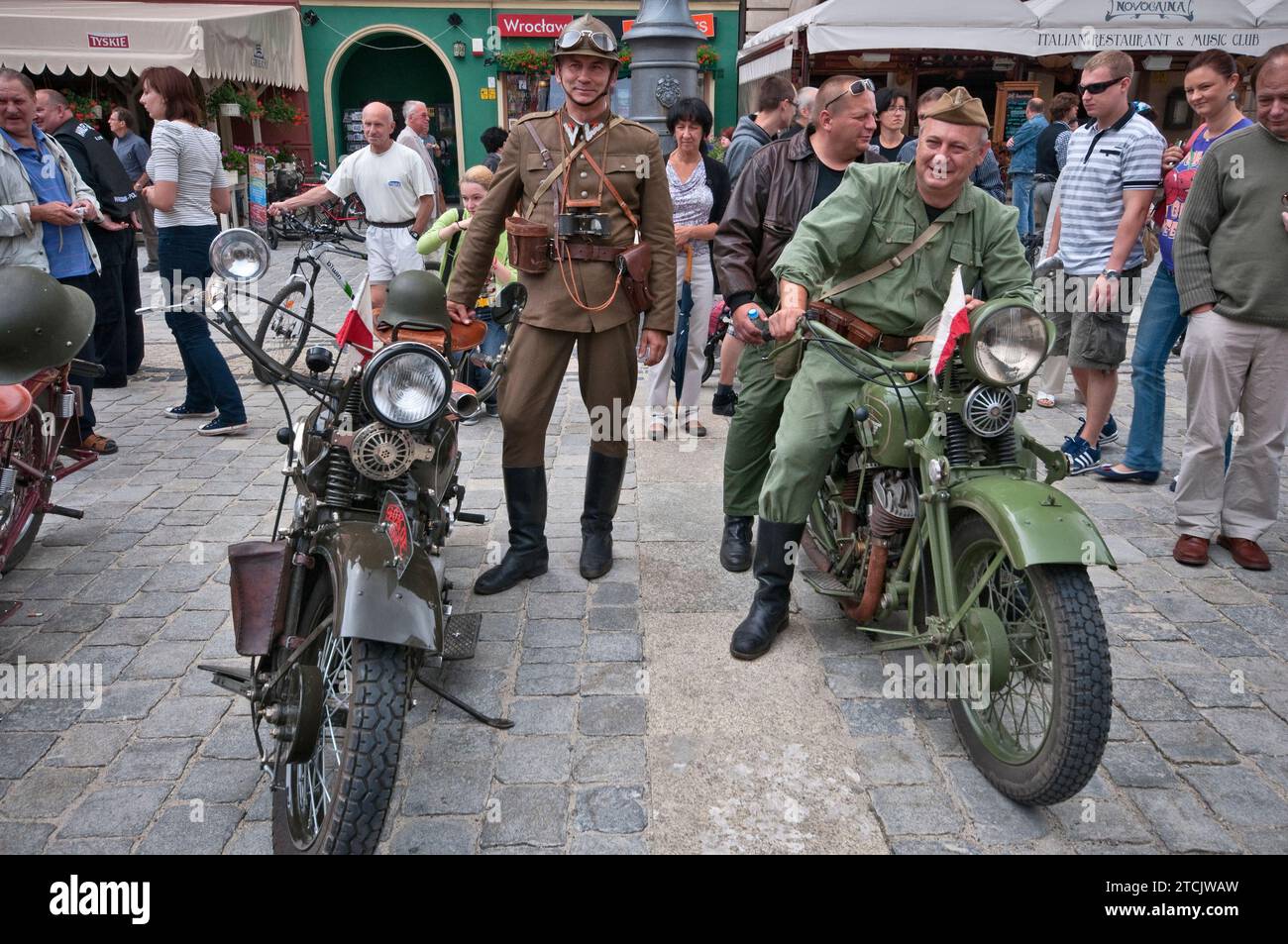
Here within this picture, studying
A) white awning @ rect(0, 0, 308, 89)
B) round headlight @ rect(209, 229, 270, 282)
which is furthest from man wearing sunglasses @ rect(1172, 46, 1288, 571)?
white awning @ rect(0, 0, 308, 89)

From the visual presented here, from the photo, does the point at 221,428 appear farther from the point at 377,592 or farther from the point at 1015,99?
the point at 1015,99

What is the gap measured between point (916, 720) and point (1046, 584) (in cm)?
85

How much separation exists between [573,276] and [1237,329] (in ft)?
9.16

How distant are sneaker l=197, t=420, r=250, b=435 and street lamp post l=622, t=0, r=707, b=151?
3.57 m

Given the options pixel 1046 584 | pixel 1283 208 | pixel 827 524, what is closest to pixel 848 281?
pixel 827 524

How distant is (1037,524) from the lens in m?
2.62

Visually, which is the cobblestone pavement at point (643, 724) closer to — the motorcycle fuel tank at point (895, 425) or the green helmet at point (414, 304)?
the motorcycle fuel tank at point (895, 425)

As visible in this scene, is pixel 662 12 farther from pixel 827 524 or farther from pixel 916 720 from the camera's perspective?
pixel 916 720

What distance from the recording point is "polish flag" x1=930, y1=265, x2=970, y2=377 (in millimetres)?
2766

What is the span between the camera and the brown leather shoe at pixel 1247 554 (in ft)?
14.7

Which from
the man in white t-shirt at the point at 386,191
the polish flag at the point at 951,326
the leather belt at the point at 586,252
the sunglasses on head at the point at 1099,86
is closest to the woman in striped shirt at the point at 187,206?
the man in white t-shirt at the point at 386,191

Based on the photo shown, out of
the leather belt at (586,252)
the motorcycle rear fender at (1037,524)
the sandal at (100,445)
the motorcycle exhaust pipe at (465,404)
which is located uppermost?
the leather belt at (586,252)

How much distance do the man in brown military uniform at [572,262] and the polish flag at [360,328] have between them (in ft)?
3.50

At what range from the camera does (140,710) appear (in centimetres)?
333
